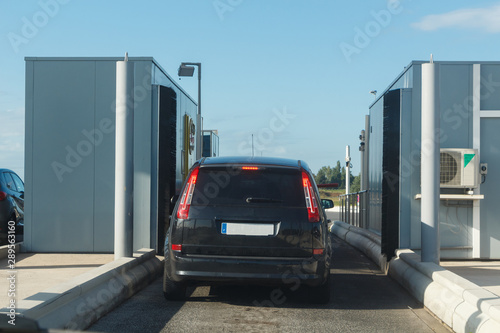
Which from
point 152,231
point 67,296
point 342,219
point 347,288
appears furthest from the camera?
point 342,219

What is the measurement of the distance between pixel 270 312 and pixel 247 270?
51 cm

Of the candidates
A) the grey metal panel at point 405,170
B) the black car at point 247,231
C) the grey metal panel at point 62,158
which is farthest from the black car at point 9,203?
the grey metal panel at point 405,170

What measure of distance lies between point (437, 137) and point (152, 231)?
504 centimetres

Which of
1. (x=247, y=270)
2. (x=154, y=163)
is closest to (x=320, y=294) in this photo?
(x=247, y=270)

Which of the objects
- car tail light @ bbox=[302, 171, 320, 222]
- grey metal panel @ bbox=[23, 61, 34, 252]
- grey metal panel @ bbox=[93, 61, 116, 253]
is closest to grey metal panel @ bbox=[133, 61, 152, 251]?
grey metal panel @ bbox=[93, 61, 116, 253]

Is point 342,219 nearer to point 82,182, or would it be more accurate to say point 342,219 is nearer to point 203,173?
point 82,182

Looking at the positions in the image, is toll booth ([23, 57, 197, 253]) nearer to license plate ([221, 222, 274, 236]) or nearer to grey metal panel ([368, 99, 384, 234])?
license plate ([221, 222, 274, 236])

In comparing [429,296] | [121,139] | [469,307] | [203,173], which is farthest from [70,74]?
[469,307]

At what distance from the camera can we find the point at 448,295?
6.56m

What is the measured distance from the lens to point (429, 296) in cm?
711

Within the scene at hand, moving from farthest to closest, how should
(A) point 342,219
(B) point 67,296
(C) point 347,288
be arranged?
(A) point 342,219 < (C) point 347,288 < (B) point 67,296

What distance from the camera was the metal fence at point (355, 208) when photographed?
17828mm

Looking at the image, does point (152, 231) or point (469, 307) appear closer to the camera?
point (469, 307)

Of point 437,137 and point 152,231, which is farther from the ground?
point 437,137
